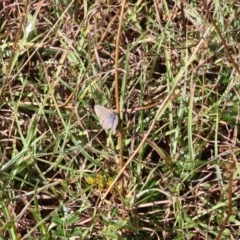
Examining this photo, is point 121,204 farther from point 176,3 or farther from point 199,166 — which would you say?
point 176,3

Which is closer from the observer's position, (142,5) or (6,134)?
(6,134)

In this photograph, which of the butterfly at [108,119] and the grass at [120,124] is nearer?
the butterfly at [108,119]

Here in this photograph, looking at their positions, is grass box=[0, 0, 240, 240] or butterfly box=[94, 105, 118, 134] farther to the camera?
grass box=[0, 0, 240, 240]

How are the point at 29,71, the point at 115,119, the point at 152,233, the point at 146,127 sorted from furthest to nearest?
the point at 29,71 < the point at 146,127 < the point at 152,233 < the point at 115,119

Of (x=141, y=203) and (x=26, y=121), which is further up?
(x=26, y=121)

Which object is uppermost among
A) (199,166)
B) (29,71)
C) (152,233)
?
(29,71)

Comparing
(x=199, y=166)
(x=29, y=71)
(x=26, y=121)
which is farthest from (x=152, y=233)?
(x=29, y=71)

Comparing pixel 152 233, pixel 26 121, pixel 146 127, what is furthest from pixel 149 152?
pixel 26 121

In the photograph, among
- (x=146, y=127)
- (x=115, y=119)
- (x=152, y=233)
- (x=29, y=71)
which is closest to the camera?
(x=115, y=119)
